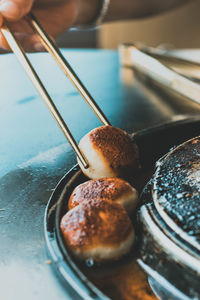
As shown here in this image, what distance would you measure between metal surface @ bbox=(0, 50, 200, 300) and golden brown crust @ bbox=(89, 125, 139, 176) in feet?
0.72

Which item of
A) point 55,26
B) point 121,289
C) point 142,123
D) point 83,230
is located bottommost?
point 142,123

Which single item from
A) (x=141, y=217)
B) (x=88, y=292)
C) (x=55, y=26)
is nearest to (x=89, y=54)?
(x=55, y=26)

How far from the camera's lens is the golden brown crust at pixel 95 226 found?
70 cm

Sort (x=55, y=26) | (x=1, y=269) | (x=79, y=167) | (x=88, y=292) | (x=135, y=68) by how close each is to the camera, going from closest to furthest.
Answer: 1. (x=88, y=292)
2. (x=1, y=269)
3. (x=79, y=167)
4. (x=55, y=26)
5. (x=135, y=68)

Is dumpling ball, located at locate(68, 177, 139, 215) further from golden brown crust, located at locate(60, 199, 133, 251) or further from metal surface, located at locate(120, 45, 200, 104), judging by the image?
metal surface, located at locate(120, 45, 200, 104)

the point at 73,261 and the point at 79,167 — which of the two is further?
the point at 79,167

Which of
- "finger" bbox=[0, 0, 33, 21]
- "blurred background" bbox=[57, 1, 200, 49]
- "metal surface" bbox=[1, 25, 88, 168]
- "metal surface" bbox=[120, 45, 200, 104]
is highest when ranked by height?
"finger" bbox=[0, 0, 33, 21]

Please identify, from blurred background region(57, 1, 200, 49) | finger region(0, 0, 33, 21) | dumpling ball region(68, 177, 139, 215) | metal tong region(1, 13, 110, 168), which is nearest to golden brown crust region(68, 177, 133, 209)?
dumpling ball region(68, 177, 139, 215)

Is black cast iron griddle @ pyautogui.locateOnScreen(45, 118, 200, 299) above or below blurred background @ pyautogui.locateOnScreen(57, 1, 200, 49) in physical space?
above

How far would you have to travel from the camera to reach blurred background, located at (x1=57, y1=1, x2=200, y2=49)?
5551mm

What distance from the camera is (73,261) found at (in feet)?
2.26

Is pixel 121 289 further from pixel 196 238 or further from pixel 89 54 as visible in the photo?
pixel 89 54

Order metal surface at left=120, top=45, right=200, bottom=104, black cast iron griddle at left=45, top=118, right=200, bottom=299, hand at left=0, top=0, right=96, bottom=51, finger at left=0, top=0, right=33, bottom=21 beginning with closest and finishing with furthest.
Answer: black cast iron griddle at left=45, top=118, right=200, bottom=299, finger at left=0, top=0, right=33, bottom=21, metal surface at left=120, top=45, right=200, bottom=104, hand at left=0, top=0, right=96, bottom=51

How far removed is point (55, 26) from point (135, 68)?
577 millimetres
